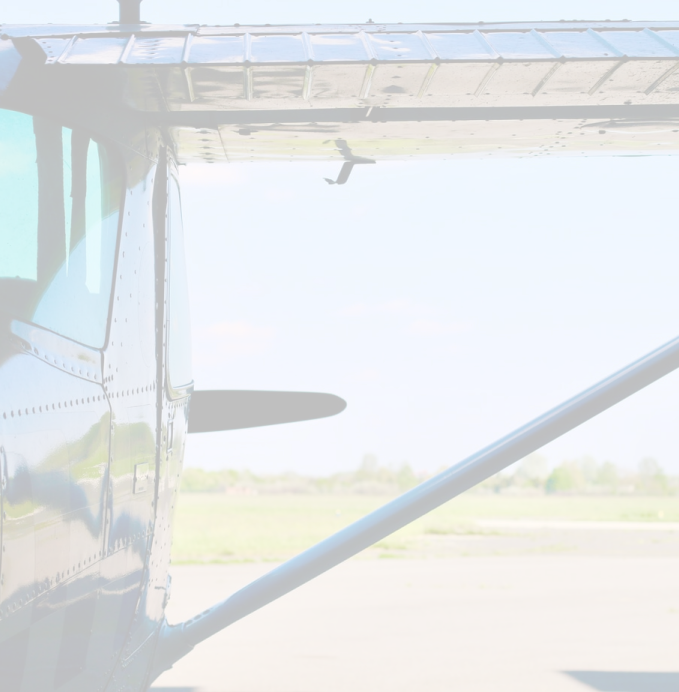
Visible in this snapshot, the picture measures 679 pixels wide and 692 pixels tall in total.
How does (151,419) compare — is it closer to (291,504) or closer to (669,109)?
(669,109)

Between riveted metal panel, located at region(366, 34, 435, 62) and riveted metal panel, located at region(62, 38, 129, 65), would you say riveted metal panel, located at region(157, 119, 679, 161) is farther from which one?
riveted metal panel, located at region(62, 38, 129, 65)

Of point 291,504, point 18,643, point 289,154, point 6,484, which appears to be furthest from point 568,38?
point 291,504

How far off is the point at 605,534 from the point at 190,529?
18.7m

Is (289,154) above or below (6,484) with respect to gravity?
above

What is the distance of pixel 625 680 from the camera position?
25.5 ft

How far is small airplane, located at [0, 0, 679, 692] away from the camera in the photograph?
6.39ft

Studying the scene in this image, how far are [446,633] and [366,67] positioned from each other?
9.97 m

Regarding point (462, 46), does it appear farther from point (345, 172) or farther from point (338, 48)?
point (345, 172)

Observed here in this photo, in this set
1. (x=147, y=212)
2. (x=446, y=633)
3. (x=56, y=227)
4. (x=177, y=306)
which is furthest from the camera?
(x=446, y=633)

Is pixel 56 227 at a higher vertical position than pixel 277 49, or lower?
lower

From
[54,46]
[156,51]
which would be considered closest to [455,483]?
[156,51]

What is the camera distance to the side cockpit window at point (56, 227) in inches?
78.5

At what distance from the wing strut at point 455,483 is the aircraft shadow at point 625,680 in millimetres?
5202

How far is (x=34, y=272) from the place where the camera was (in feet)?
6.66
